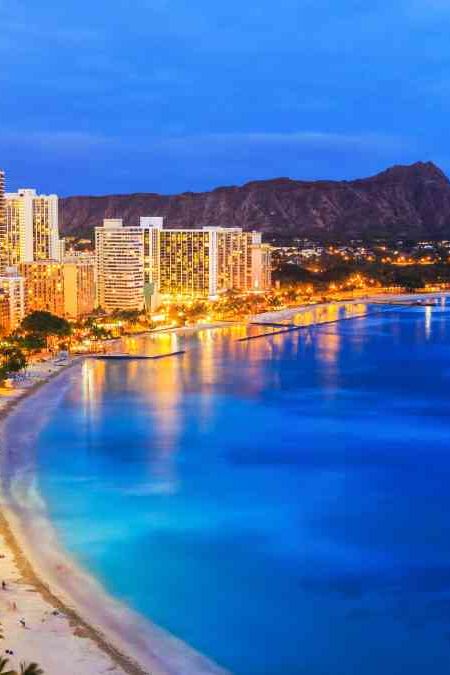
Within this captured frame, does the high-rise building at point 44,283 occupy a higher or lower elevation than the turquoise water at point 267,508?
higher

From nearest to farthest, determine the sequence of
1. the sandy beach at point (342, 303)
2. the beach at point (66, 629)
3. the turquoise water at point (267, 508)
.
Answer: the beach at point (66, 629)
the turquoise water at point (267, 508)
the sandy beach at point (342, 303)

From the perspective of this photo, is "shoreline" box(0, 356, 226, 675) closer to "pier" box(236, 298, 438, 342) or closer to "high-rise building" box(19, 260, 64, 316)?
"pier" box(236, 298, 438, 342)

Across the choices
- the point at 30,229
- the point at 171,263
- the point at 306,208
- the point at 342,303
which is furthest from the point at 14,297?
the point at 306,208

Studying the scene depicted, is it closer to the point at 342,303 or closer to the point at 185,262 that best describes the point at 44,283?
the point at 185,262

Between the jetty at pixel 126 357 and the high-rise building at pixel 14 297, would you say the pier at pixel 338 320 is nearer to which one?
the jetty at pixel 126 357

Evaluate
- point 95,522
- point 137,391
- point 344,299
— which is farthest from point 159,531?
point 344,299

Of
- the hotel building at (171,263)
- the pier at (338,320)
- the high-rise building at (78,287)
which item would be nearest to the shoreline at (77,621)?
the pier at (338,320)
